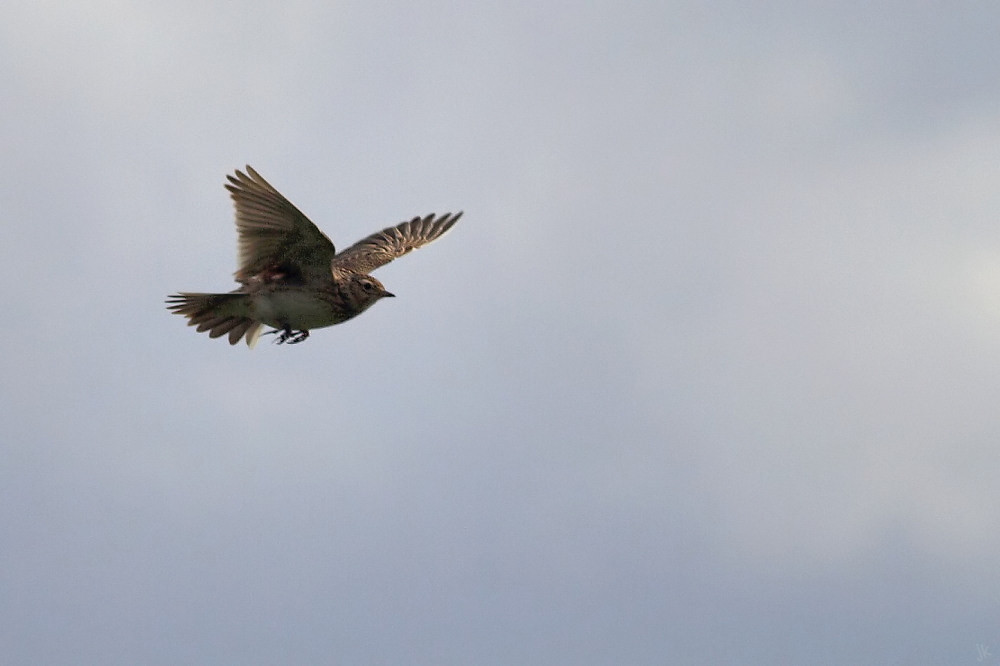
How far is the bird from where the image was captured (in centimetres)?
2398

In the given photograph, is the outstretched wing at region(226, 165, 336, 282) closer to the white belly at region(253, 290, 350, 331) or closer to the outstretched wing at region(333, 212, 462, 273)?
the white belly at region(253, 290, 350, 331)

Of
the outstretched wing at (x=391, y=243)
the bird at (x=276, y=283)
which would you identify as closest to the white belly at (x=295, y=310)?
the bird at (x=276, y=283)

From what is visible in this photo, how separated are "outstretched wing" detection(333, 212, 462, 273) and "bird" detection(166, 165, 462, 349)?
3202 millimetres

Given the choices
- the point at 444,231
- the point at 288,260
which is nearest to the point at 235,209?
the point at 288,260

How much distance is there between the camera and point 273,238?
80.2 feet

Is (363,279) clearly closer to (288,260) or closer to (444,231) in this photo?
(288,260)

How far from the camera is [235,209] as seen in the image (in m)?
24.3

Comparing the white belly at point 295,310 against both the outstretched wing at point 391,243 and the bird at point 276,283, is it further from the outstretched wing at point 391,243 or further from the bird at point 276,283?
the outstretched wing at point 391,243

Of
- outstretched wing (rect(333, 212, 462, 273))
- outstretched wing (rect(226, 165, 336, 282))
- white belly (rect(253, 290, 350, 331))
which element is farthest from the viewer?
outstretched wing (rect(333, 212, 462, 273))

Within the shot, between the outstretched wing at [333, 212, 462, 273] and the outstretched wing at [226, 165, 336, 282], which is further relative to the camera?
the outstretched wing at [333, 212, 462, 273]

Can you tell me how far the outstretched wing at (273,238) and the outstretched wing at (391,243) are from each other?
3408 mm

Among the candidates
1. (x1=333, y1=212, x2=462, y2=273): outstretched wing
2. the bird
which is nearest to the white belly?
the bird

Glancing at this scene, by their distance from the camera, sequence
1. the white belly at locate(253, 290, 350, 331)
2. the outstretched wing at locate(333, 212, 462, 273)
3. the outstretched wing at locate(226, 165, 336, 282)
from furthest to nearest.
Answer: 1. the outstretched wing at locate(333, 212, 462, 273)
2. the white belly at locate(253, 290, 350, 331)
3. the outstretched wing at locate(226, 165, 336, 282)

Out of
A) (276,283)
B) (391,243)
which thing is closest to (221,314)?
(276,283)
